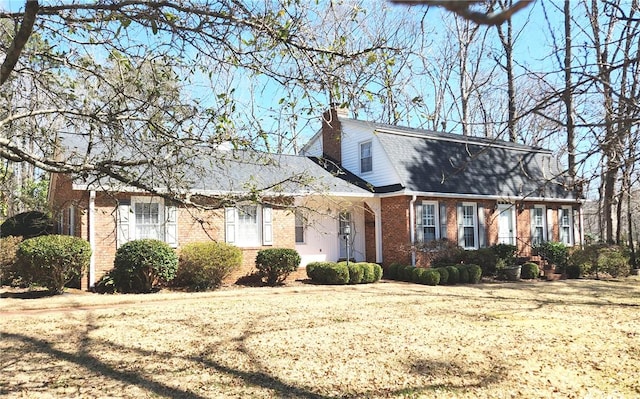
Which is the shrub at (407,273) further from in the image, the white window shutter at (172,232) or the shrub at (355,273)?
the white window shutter at (172,232)

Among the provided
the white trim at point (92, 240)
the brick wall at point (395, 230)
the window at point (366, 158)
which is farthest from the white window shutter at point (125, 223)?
the window at point (366, 158)

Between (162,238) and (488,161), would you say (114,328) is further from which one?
(488,161)

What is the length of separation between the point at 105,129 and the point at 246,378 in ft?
12.0

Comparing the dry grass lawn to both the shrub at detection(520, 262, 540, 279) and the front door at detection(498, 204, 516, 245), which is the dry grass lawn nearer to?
the shrub at detection(520, 262, 540, 279)

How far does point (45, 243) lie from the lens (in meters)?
12.6

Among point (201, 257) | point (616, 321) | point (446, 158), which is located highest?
→ point (446, 158)

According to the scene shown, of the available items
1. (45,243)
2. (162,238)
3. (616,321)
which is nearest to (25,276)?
(45,243)

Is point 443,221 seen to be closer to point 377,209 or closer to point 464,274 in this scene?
point 377,209

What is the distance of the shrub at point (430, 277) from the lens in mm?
16203

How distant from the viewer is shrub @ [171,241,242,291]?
1473cm

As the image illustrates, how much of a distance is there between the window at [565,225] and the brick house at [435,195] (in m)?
0.04

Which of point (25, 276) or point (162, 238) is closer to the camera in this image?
point (25, 276)

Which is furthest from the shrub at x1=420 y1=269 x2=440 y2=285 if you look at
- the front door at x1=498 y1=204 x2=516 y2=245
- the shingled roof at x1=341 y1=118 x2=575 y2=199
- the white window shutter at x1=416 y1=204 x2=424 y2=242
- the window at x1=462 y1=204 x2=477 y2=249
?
the front door at x1=498 y1=204 x2=516 y2=245

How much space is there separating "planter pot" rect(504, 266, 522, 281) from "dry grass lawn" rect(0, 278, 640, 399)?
19.3 ft
